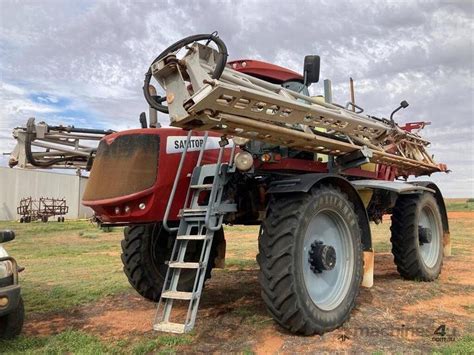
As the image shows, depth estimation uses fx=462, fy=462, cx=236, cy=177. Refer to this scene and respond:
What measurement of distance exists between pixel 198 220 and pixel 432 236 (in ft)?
15.3

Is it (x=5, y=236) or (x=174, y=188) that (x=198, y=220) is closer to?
(x=174, y=188)

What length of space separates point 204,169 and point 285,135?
3.33ft

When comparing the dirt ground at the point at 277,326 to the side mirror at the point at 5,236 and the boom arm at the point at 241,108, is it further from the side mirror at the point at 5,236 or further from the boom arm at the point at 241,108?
the boom arm at the point at 241,108

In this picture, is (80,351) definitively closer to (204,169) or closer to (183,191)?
(183,191)

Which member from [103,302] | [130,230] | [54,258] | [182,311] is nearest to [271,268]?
[182,311]

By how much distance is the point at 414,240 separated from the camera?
6621 millimetres

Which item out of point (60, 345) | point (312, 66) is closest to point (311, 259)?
point (312, 66)

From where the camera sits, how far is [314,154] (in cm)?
566

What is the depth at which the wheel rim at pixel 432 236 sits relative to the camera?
24.1 ft

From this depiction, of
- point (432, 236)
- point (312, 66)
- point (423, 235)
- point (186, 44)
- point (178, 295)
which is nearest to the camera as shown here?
point (186, 44)

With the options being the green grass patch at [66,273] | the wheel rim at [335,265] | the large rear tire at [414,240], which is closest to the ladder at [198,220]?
the wheel rim at [335,265]

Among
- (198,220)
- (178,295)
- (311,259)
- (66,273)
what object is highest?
(198,220)

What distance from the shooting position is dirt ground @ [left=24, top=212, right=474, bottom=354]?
407cm

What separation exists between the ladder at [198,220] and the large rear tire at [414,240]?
124 inches
